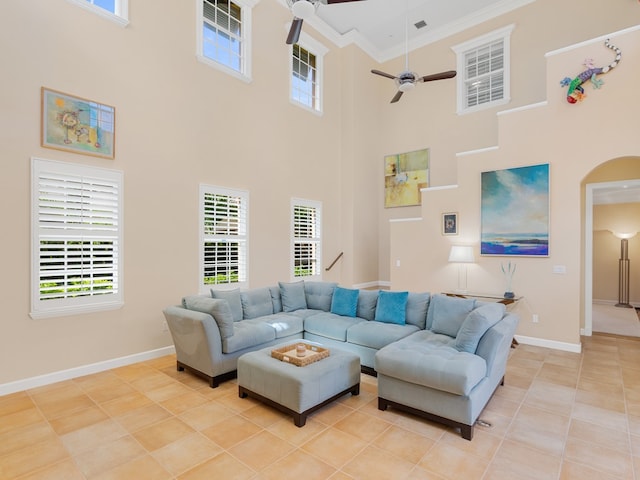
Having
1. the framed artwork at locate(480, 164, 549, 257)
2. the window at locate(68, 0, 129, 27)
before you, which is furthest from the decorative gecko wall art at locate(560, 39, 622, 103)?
the window at locate(68, 0, 129, 27)

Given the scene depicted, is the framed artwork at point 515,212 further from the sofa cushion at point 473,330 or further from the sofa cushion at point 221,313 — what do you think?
the sofa cushion at point 221,313

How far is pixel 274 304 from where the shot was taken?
5.33 m

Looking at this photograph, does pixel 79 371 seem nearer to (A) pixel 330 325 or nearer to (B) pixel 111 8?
(A) pixel 330 325

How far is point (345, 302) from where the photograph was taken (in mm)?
5059

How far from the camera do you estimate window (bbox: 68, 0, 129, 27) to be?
13.6 feet

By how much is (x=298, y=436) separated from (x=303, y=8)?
13.1ft

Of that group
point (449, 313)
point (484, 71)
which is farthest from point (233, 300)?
point (484, 71)

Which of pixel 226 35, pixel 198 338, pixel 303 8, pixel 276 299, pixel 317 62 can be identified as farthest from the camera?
pixel 317 62

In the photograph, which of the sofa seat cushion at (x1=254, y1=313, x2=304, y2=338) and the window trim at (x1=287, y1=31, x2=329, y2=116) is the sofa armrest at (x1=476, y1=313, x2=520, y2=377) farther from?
the window trim at (x1=287, y1=31, x2=329, y2=116)

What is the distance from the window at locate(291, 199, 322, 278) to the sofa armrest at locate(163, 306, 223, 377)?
315 centimetres

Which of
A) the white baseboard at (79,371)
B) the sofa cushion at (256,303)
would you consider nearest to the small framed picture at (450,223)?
the sofa cushion at (256,303)

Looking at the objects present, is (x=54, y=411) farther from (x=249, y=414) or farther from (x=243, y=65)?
(x=243, y=65)

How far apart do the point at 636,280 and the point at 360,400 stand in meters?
8.85

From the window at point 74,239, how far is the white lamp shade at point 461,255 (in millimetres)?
5073
